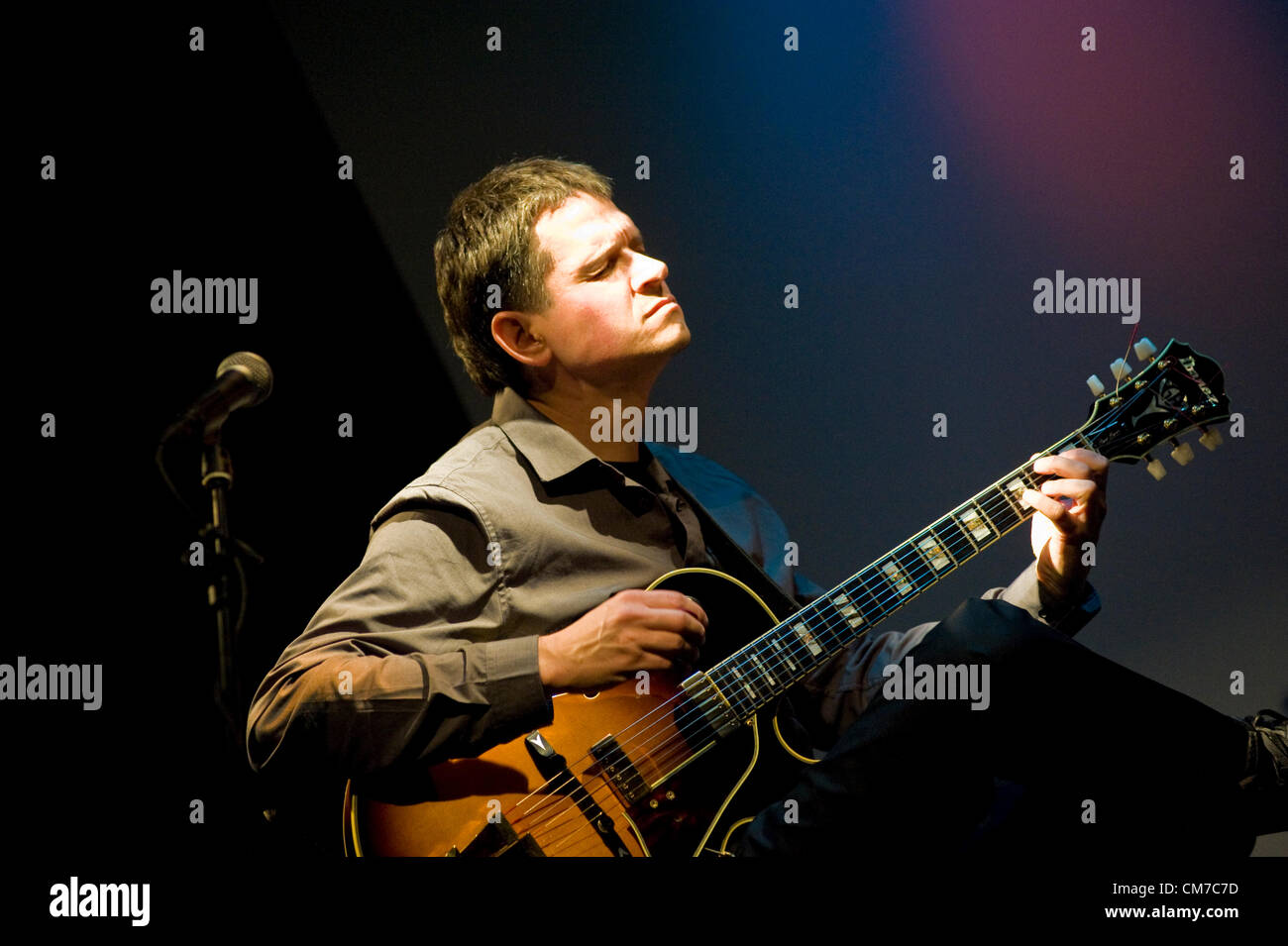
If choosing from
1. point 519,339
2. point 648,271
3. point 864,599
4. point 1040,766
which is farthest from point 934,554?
point 519,339

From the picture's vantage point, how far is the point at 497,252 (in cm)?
239

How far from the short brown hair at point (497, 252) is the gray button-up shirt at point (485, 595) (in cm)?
11

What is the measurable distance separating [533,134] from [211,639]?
131cm

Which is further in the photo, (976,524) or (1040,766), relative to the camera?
(976,524)

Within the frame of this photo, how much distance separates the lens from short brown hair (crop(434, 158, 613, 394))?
2373 millimetres

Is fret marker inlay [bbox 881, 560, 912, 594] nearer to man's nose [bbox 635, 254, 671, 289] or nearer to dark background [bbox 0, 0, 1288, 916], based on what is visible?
dark background [bbox 0, 0, 1288, 916]

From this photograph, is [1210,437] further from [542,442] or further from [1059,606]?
[542,442]

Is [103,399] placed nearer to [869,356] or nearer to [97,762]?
[97,762]

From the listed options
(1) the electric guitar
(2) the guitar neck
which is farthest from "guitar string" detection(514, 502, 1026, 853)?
(2) the guitar neck

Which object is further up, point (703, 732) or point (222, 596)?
point (222, 596)

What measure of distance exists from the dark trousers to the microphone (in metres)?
1.11

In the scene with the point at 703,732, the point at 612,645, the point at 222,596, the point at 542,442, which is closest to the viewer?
the point at 222,596

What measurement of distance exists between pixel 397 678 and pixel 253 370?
1.90 feet

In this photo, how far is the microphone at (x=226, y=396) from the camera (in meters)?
1.90
